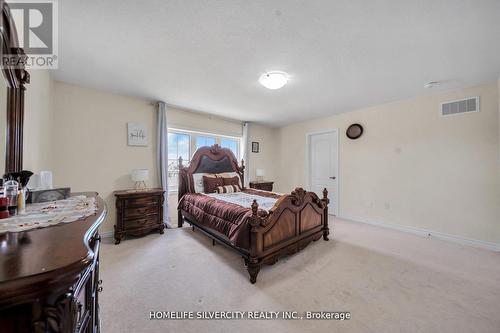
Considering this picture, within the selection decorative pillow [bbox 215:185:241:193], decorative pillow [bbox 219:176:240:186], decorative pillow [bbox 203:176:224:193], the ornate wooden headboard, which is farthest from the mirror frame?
decorative pillow [bbox 219:176:240:186]

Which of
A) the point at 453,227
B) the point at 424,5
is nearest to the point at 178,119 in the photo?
the point at 424,5

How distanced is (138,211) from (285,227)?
2.38 meters

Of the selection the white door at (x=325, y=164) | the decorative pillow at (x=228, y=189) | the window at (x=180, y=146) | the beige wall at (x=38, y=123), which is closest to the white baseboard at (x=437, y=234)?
the white door at (x=325, y=164)

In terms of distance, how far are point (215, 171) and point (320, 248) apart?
8.45 ft

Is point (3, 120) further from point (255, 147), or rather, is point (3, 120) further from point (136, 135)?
point (255, 147)

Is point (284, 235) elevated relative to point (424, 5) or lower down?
lower down

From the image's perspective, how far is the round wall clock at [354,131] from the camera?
13.5ft

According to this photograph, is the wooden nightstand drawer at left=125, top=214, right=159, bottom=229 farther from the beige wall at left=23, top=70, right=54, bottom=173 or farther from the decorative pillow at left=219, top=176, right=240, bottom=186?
the decorative pillow at left=219, top=176, right=240, bottom=186

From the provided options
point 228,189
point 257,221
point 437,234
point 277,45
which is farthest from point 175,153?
point 437,234

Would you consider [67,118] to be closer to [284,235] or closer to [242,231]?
[242,231]

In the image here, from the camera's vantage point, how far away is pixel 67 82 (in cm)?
286

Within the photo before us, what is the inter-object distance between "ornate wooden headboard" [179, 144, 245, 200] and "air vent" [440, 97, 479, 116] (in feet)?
12.7

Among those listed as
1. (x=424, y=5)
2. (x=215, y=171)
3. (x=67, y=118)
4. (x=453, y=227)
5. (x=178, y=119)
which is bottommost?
(x=453, y=227)

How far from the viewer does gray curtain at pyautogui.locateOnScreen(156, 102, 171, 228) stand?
359cm
